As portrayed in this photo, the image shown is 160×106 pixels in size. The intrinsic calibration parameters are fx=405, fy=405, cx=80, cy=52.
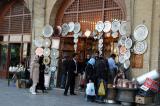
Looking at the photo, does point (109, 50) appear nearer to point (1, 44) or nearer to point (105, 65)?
point (105, 65)

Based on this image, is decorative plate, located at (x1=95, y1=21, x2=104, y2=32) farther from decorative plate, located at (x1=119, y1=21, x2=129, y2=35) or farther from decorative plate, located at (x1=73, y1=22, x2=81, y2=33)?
decorative plate, located at (x1=73, y1=22, x2=81, y2=33)

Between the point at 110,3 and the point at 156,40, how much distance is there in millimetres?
3519

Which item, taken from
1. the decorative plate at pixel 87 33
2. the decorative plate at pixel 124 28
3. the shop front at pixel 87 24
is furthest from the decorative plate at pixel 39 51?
the decorative plate at pixel 124 28

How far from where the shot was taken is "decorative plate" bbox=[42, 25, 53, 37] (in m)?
21.2

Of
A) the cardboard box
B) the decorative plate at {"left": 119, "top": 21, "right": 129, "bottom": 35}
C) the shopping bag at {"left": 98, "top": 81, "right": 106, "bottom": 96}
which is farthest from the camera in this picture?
the decorative plate at {"left": 119, "top": 21, "right": 129, "bottom": 35}

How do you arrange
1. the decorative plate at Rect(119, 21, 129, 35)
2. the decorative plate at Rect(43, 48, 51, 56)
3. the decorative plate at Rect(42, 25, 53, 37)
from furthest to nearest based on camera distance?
the decorative plate at Rect(43, 48, 51, 56)
the decorative plate at Rect(42, 25, 53, 37)
the decorative plate at Rect(119, 21, 129, 35)

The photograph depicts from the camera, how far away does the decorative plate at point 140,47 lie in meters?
16.3

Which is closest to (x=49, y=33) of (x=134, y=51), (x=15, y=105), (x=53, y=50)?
(x=53, y=50)

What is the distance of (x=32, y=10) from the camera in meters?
22.6

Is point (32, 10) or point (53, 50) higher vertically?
point (32, 10)

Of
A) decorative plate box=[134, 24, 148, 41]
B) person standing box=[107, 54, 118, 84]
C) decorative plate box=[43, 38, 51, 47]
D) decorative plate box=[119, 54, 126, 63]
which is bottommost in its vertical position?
person standing box=[107, 54, 118, 84]

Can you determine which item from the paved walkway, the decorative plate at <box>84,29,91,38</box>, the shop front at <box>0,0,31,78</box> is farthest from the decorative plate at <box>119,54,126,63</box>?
the shop front at <box>0,0,31,78</box>

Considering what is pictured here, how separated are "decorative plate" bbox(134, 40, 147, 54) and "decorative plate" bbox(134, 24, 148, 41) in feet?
0.55

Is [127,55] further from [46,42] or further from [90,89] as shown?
[46,42]
